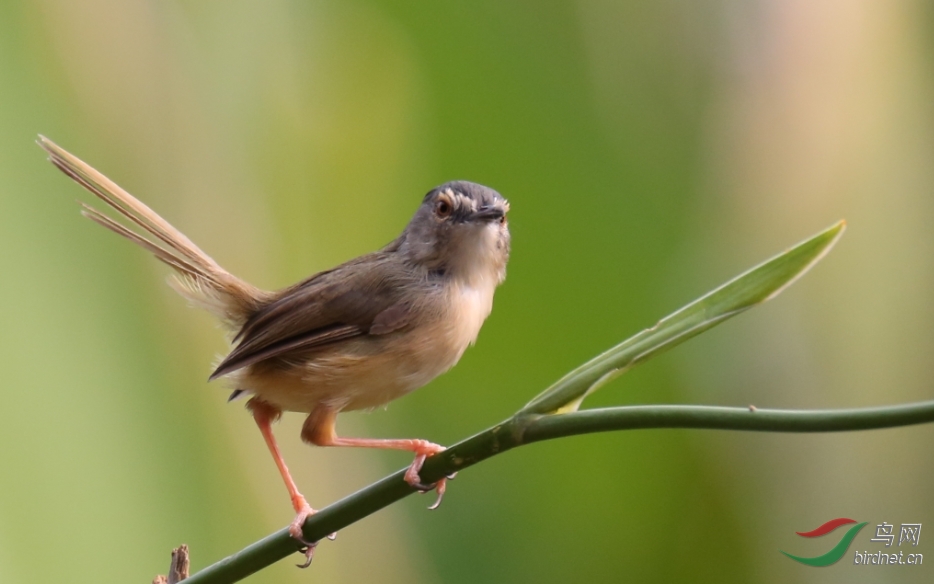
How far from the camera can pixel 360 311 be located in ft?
9.50

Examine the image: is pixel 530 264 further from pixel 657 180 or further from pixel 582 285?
pixel 657 180

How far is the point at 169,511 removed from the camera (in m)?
2.74

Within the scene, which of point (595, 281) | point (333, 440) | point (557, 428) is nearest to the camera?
point (557, 428)

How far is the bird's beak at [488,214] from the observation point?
2846 mm

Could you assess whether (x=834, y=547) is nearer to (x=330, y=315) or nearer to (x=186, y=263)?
(x=330, y=315)

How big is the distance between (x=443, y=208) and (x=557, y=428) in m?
1.74

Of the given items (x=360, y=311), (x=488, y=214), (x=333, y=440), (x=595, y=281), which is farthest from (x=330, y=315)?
(x=595, y=281)

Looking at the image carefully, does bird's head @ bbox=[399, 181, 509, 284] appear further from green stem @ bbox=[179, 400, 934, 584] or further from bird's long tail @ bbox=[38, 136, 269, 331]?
green stem @ bbox=[179, 400, 934, 584]

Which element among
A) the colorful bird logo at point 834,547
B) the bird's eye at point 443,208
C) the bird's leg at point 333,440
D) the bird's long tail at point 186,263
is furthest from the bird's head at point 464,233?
the colorful bird logo at point 834,547

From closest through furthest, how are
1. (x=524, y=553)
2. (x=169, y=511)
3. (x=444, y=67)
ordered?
(x=169, y=511)
(x=444, y=67)
(x=524, y=553)

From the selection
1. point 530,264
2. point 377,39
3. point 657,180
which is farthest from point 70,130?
point 657,180

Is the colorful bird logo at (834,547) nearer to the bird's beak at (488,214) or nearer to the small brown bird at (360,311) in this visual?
the small brown bird at (360,311)

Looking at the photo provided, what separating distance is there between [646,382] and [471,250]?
755 millimetres

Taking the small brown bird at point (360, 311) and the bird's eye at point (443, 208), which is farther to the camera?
the bird's eye at point (443, 208)
